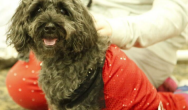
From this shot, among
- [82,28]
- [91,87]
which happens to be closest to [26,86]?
[91,87]

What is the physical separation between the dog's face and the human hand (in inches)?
2.8

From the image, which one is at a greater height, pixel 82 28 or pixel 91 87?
pixel 82 28

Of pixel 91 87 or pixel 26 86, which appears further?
pixel 26 86

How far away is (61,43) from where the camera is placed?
92 centimetres

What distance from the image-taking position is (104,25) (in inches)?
41.1

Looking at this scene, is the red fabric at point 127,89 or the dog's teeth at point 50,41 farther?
the red fabric at point 127,89

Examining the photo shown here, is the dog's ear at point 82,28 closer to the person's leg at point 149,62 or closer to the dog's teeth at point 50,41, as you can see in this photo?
the dog's teeth at point 50,41

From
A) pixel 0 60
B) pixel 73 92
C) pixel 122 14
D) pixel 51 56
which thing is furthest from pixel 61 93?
pixel 0 60

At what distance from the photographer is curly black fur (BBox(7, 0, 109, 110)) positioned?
2.87ft

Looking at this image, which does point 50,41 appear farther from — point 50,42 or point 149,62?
point 149,62

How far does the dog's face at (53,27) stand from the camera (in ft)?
2.83

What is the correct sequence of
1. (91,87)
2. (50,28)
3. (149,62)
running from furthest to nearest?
1. (149,62)
2. (91,87)
3. (50,28)

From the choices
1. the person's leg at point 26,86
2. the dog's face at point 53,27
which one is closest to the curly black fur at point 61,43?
the dog's face at point 53,27

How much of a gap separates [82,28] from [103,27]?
152mm
